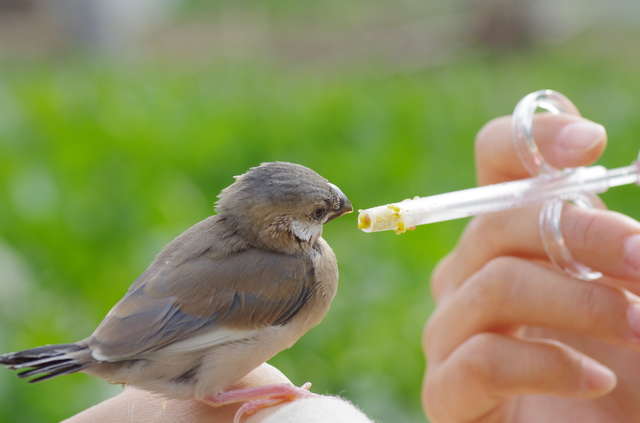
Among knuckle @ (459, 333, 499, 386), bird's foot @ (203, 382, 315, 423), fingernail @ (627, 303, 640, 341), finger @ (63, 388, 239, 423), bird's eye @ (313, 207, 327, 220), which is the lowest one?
bird's foot @ (203, 382, 315, 423)

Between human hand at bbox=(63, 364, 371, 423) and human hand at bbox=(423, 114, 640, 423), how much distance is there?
963 millimetres

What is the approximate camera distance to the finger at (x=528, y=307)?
262 centimetres

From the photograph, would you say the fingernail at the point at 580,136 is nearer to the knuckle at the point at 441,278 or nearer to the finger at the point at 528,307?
the finger at the point at 528,307

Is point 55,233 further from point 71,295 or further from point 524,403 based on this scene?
point 524,403

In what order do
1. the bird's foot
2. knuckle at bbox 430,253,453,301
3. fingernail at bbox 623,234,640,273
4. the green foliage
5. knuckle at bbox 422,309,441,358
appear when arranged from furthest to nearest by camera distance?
the green foliage → knuckle at bbox 430,253,453,301 → knuckle at bbox 422,309,441,358 → fingernail at bbox 623,234,640,273 → the bird's foot

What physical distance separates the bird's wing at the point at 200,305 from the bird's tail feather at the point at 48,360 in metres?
0.03

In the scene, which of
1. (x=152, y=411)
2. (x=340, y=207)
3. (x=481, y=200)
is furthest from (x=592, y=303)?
(x=152, y=411)

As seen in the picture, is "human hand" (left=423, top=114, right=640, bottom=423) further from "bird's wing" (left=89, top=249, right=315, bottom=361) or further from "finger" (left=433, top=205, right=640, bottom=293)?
"bird's wing" (left=89, top=249, right=315, bottom=361)

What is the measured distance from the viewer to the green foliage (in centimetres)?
414

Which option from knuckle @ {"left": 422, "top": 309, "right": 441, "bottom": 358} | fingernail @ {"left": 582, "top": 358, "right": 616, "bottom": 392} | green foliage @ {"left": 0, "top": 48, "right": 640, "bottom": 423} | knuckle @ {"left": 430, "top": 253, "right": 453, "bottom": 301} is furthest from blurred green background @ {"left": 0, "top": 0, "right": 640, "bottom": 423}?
fingernail @ {"left": 582, "top": 358, "right": 616, "bottom": 392}

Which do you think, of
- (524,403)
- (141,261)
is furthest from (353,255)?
(524,403)

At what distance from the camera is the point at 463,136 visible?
294 inches

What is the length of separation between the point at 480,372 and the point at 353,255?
215 cm

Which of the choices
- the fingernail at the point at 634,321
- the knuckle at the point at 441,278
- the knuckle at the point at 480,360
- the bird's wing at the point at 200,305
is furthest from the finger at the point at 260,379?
the knuckle at the point at 441,278
